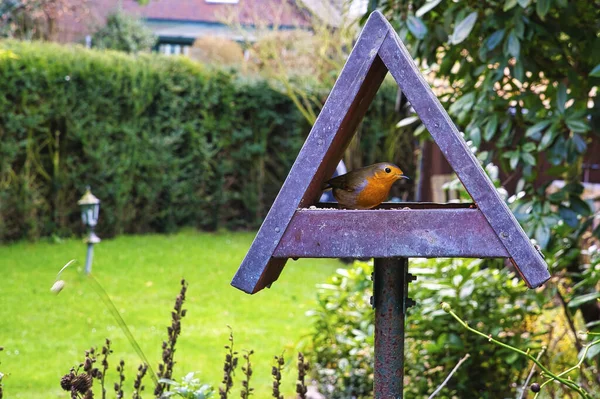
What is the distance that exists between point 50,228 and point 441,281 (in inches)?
269

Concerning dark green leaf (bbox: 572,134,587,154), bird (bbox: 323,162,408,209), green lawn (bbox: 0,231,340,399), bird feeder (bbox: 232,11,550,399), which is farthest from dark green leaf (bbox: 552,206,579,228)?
green lawn (bbox: 0,231,340,399)

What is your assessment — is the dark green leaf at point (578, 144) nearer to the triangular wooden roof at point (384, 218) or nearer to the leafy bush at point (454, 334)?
the leafy bush at point (454, 334)

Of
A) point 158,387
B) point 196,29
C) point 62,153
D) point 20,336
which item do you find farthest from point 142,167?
point 196,29

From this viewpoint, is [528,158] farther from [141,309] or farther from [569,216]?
[141,309]

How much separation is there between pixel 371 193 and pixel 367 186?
0.7 inches

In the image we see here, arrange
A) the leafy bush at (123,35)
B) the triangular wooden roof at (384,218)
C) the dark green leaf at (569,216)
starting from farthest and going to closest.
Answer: the leafy bush at (123,35) < the dark green leaf at (569,216) < the triangular wooden roof at (384,218)

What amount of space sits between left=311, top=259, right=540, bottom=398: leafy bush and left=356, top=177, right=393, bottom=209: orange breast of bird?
1824mm

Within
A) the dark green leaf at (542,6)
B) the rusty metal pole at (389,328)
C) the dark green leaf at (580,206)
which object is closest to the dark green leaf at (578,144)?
the dark green leaf at (580,206)

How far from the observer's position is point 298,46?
12172mm

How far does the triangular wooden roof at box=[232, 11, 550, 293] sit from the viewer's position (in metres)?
1.39

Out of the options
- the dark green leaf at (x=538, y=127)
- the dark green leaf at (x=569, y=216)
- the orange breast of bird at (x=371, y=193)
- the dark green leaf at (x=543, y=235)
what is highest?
the dark green leaf at (x=538, y=127)

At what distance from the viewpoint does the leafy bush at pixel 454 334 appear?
3514 millimetres

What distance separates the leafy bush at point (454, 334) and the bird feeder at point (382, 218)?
203 centimetres

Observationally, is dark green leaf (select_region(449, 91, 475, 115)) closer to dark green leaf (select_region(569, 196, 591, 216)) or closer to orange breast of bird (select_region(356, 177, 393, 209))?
dark green leaf (select_region(569, 196, 591, 216))
